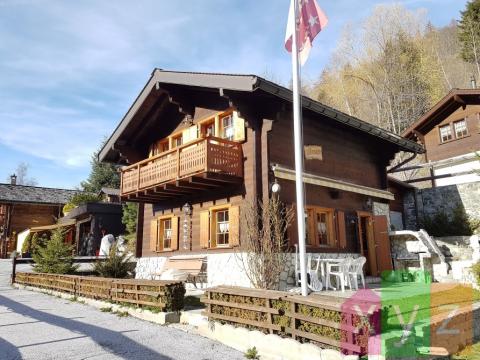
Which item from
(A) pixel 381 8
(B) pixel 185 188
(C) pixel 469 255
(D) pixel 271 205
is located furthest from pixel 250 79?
(A) pixel 381 8

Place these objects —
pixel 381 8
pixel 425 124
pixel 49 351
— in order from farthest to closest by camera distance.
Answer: pixel 381 8 → pixel 425 124 → pixel 49 351

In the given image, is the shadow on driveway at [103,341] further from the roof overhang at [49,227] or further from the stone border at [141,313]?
the roof overhang at [49,227]

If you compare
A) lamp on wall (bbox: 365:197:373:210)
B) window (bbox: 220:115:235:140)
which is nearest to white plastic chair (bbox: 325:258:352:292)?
lamp on wall (bbox: 365:197:373:210)

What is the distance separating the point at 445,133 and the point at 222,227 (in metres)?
16.2

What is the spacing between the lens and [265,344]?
5762 mm

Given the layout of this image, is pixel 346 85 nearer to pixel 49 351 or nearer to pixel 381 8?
pixel 381 8

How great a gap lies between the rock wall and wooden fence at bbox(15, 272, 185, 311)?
1379 cm

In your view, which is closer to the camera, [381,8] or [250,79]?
[250,79]

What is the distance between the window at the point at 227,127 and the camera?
Answer: 12832 mm

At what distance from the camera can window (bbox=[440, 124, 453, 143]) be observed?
21734 millimetres

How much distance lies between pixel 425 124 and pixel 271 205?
16043 millimetres

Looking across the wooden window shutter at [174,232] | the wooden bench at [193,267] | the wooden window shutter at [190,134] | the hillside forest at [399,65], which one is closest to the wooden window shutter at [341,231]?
the wooden bench at [193,267]

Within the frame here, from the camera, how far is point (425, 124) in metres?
22.7

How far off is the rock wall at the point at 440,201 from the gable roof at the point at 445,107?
538 cm
